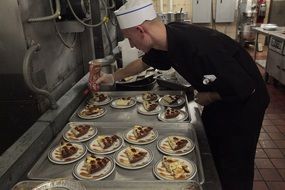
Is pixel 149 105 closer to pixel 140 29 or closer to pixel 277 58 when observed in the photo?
pixel 140 29

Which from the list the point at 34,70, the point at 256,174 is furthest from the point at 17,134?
the point at 256,174

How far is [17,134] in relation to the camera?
1.70m

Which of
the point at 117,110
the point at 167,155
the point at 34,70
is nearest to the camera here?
the point at 167,155

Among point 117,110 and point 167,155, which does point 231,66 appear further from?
point 117,110

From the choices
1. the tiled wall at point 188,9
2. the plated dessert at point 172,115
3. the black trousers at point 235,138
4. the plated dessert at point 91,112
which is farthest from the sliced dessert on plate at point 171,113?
the tiled wall at point 188,9

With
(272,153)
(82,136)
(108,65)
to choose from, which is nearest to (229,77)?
(82,136)

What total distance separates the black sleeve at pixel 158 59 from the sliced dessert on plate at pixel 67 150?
0.88 meters

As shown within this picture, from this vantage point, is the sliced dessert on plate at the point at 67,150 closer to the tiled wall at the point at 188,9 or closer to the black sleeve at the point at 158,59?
the black sleeve at the point at 158,59

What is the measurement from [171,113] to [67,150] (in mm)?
702

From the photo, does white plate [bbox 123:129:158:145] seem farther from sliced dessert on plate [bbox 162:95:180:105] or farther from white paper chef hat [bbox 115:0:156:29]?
white paper chef hat [bbox 115:0:156:29]

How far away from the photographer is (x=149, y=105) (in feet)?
6.24

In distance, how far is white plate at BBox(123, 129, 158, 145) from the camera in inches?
59.5

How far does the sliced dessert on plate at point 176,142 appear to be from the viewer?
4.70ft

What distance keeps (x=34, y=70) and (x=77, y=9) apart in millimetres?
495
